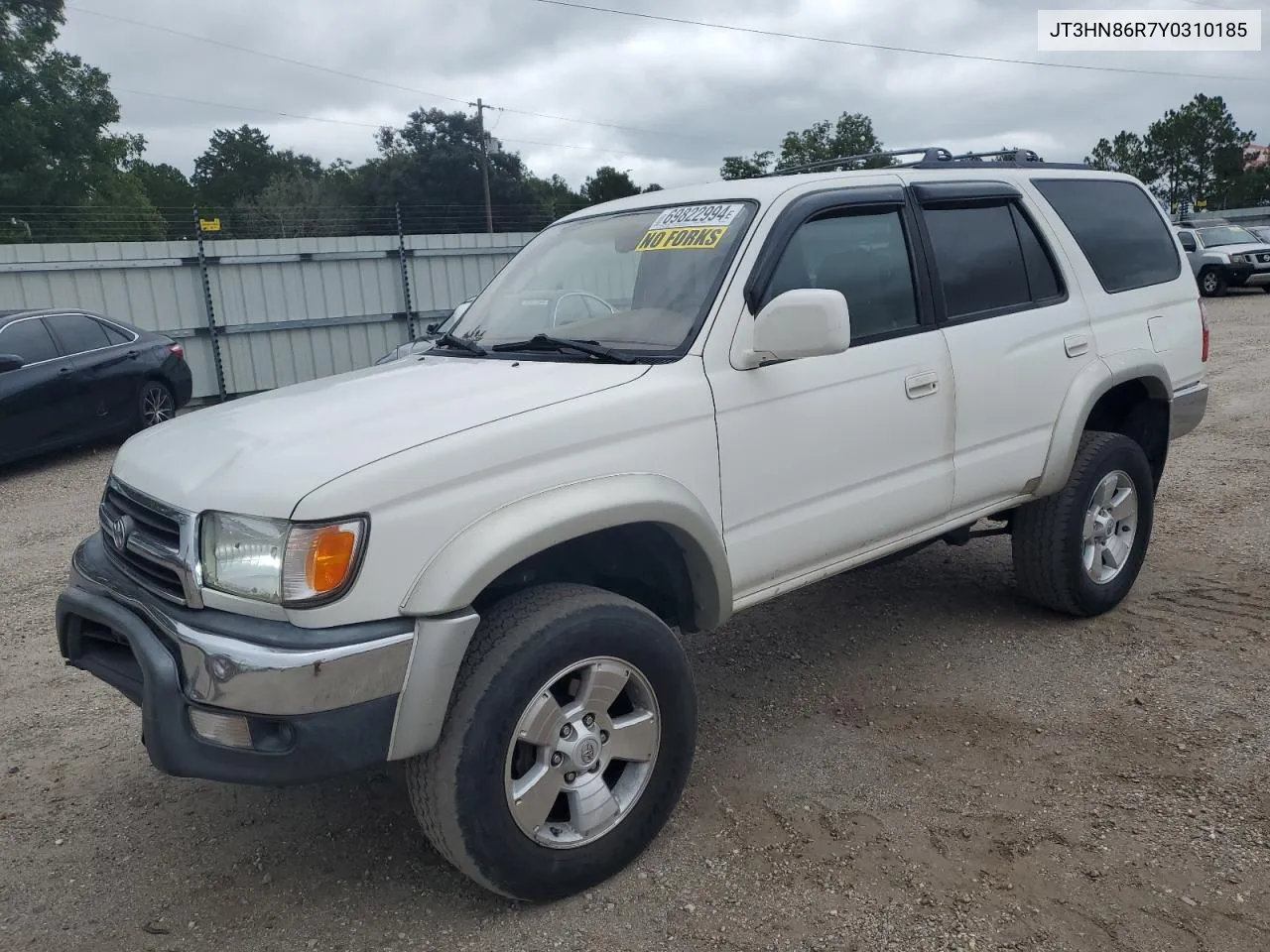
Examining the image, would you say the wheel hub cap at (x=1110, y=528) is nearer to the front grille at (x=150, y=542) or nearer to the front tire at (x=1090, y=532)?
the front tire at (x=1090, y=532)

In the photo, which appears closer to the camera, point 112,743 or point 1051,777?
point 1051,777

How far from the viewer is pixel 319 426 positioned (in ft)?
9.11

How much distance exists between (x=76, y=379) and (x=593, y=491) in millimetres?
8570

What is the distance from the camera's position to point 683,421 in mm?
2961

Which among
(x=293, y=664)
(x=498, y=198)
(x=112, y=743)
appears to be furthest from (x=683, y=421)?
(x=498, y=198)

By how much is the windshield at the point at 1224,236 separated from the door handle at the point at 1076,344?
2090 cm

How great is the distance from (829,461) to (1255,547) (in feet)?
11.4

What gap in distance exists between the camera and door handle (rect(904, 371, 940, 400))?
3574 mm

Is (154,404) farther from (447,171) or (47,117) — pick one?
(447,171)

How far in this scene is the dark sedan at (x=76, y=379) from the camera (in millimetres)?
9031

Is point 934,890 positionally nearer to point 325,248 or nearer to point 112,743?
point 112,743

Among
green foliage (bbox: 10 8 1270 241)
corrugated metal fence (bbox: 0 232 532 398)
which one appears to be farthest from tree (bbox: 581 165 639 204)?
corrugated metal fence (bbox: 0 232 532 398)

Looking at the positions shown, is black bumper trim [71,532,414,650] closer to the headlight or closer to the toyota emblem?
the headlight

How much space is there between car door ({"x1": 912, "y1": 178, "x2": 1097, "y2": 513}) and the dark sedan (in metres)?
8.27
